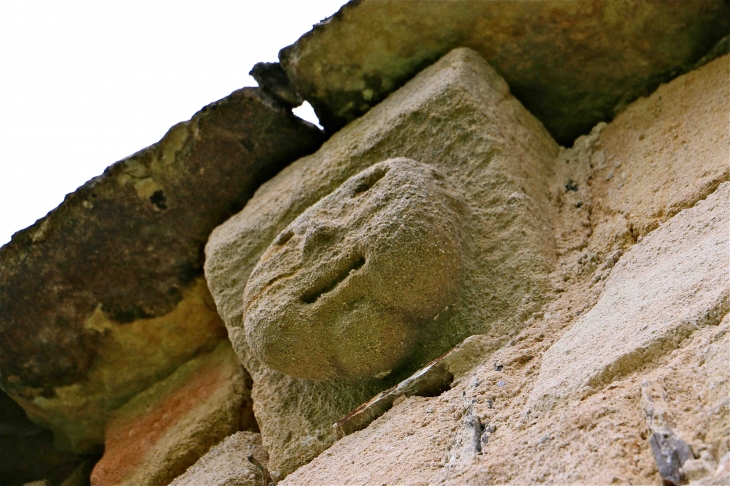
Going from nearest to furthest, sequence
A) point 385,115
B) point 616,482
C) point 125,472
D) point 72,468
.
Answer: point 616,482, point 385,115, point 125,472, point 72,468

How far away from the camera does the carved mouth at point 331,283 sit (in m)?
1.69

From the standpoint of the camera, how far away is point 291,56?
92.8 inches

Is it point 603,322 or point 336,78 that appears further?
point 336,78

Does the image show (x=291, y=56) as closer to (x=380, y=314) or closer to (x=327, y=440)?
(x=380, y=314)

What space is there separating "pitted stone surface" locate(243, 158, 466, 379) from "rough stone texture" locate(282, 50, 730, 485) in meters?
0.18

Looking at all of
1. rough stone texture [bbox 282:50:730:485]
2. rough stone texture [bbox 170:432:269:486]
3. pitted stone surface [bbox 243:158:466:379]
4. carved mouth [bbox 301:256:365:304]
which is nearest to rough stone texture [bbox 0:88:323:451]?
rough stone texture [bbox 170:432:269:486]

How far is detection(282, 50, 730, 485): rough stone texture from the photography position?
3.08ft

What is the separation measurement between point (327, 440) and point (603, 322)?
0.73 metres

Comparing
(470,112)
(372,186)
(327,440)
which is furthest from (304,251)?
(470,112)

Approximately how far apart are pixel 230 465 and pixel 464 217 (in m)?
0.92

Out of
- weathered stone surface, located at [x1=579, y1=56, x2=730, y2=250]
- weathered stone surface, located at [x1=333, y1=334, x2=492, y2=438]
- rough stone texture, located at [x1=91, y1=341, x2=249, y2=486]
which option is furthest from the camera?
rough stone texture, located at [x1=91, y1=341, x2=249, y2=486]

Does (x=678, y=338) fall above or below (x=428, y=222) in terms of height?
below

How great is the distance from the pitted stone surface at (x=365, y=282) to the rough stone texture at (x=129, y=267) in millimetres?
727

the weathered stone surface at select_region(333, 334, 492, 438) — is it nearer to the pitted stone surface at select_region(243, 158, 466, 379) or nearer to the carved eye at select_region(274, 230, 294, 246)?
the pitted stone surface at select_region(243, 158, 466, 379)
